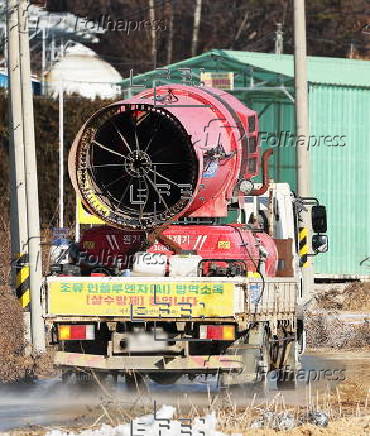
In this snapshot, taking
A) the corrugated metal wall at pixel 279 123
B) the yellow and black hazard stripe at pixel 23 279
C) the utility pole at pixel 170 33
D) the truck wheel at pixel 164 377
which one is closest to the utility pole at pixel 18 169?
the yellow and black hazard stripe at pixel 23 279

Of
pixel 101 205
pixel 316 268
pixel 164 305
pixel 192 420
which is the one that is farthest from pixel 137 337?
pixel 316 268

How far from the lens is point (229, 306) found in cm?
1647

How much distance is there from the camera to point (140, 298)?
54.5ft

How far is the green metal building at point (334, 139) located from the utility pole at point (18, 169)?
16.4m

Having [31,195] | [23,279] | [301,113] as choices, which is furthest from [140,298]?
[301,113]

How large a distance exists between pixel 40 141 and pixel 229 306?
28.5m

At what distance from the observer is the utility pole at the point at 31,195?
22.2 metres

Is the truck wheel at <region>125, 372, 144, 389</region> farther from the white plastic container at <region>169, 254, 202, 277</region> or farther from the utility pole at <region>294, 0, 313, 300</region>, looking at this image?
the utility pole at <region>294, 0, 313, 300</region>

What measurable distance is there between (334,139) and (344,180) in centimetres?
160

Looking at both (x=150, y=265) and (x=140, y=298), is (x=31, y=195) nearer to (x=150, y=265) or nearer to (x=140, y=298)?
(x=150, y=265)

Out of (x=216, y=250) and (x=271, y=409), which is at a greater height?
(x=216, y=250)

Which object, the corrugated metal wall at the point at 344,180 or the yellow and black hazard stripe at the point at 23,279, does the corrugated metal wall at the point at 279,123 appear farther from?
the yellow and black hazard stripe at the point at 23,279

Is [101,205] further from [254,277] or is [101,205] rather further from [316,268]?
[316,268]

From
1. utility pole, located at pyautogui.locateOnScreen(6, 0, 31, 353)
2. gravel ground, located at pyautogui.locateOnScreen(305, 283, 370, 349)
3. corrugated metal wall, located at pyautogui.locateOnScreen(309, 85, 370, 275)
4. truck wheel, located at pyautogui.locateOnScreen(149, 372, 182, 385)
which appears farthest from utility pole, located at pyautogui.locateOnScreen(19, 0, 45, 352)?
corrugated metal wall, located at pyautogui.locateOnScreen(309, 85, 370, 275)
